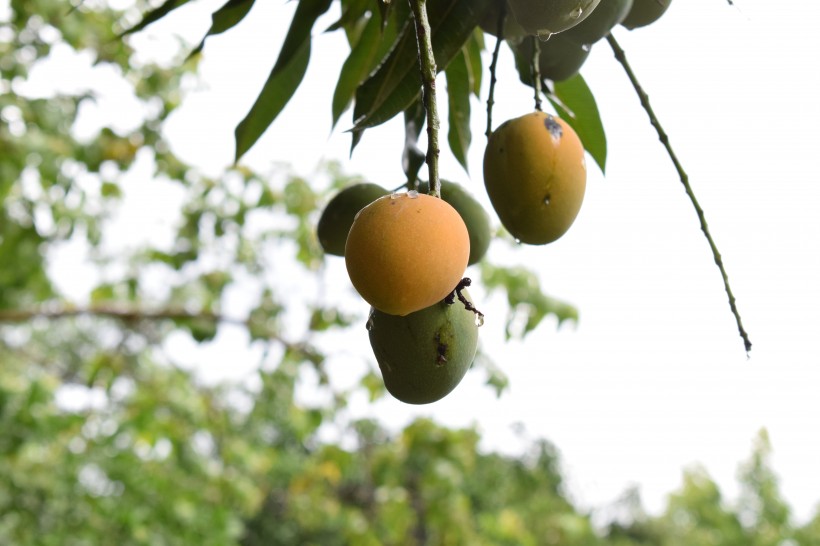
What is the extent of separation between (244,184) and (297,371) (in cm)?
90

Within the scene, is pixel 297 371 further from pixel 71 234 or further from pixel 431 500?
pixel 71 234

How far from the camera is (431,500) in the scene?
3592 mm

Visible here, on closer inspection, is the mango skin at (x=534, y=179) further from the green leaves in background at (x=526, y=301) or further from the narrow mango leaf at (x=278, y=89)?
the green leaves in background at (x=526, y=301)

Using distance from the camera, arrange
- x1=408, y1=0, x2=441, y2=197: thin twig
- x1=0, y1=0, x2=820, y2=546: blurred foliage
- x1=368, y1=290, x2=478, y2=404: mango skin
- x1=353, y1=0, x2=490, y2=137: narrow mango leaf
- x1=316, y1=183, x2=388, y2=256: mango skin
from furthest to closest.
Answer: x1=0, y1=0, x2=820, y2=546: blurred foliage
x1=316, y1=183, x2=388, y2=256: mango skin
x1=353, y1=0, x2=490, y2=137: narrow mango leaf
x1=368, y1=290, x2=478, y2=404: mango skin
x1=408, y1=0, x2=441, y2=197: thin twig

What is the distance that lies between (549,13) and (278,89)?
0.47 meters

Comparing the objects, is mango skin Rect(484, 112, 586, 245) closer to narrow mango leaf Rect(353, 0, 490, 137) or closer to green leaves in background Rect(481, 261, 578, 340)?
narrow mango leaf Rect(353, 0, 490, 137)

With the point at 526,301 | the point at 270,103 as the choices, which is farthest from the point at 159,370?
the point at 270,103

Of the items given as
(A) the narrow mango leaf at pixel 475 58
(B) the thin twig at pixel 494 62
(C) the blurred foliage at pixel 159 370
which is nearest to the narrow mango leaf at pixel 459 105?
(A) the narrow mango leaf at pixel 475 58

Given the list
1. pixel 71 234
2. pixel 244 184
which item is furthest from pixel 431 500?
pixel 71 234

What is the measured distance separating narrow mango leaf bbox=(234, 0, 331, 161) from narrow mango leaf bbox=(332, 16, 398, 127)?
5cm

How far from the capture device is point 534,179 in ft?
2.39

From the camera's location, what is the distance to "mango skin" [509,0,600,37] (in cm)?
59

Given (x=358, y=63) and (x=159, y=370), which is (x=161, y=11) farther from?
(x=159, y=370)

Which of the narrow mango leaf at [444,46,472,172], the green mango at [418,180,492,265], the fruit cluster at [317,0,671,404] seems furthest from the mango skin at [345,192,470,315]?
the narrow mango leaf at [444,46,472,172]
